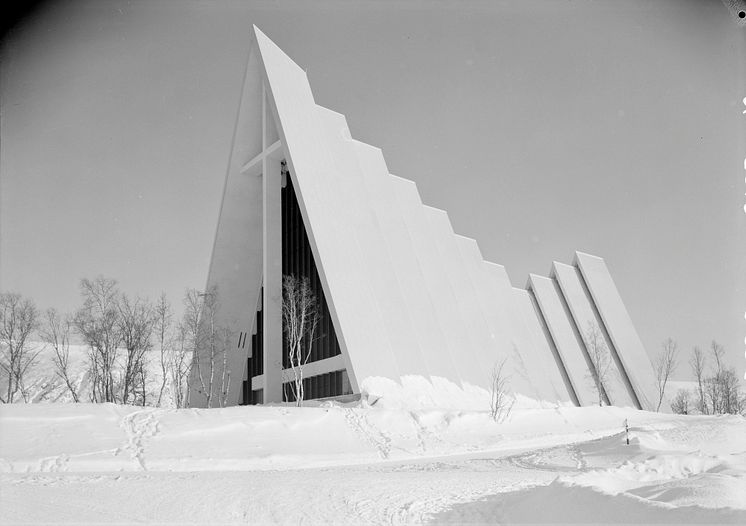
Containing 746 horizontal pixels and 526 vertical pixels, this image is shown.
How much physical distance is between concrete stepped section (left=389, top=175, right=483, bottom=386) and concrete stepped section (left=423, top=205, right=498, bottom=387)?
0.46ft

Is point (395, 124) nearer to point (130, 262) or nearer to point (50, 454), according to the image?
point (50, 454)

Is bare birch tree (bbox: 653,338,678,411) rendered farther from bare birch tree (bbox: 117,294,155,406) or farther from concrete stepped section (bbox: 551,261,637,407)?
bare birch tree (bbox: 117,294,155,406)

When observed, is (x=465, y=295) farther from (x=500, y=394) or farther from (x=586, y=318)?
(x=586, y=318)

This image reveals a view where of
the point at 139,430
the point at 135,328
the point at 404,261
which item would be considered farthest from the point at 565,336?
the point at 139,430

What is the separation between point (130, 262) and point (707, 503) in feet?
73.0

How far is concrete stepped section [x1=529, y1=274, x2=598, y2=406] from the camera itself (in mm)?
36938

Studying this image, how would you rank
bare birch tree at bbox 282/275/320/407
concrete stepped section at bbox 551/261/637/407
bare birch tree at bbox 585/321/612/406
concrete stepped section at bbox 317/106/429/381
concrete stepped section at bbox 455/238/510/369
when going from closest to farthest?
concrete stepped section at bbox 317/106/429/381
bare birch tree at bbox 282/275/320/407
concrete stepped section at bbox 455/238/510/369
bare birch tree at bbox 585/321/612/406
concrete stepped section at bbox 551/261/637/407

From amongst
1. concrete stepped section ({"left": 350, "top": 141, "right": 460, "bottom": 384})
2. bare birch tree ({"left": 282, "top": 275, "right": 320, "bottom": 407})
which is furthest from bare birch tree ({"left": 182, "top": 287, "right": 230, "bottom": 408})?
concrete stepped section ({"left": 350, "top": 141, "right": 460, "bottom": 384})

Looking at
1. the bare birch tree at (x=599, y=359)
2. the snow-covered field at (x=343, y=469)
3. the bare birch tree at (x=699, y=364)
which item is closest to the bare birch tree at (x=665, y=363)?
the bare birch tree at (x=699, y=364)

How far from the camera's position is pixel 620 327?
38688 mm

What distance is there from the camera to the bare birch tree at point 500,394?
20089mm

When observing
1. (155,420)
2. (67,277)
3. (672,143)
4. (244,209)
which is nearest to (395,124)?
(672,143)

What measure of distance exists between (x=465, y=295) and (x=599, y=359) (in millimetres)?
10458

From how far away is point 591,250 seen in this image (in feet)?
139
